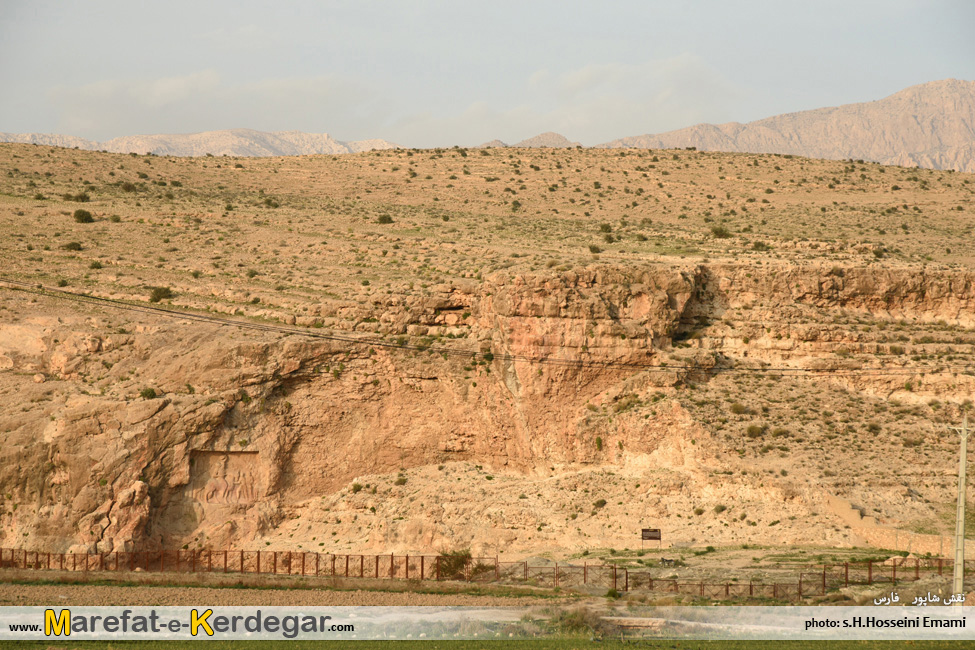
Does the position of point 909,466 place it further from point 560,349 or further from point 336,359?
point 336,359

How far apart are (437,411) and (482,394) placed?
1.90 metres

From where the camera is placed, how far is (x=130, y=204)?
5650cm

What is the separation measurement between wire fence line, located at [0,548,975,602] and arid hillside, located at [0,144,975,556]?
83 centimetres

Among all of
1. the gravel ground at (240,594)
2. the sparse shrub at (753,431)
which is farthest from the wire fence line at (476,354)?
the gravel ground at (240,594)

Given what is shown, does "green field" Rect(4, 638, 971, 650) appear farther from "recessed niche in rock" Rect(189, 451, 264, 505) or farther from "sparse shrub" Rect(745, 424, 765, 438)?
"recessed niche in rock" Rect(189, 451, 264, 505)

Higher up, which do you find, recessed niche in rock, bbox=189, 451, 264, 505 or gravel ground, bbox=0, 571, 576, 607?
recessed niche in rock, bbox=189, 451, 264, 505

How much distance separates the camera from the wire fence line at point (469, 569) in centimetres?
2738

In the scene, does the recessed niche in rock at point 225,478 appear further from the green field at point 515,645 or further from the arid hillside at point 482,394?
the green field at point 515,645

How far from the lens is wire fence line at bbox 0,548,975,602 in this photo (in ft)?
89.8

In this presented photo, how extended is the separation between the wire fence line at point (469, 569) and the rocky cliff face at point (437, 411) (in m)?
0.93

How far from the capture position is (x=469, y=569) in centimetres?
3183

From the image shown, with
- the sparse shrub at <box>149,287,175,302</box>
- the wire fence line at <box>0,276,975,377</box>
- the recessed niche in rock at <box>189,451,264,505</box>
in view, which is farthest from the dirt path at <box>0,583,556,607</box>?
the sparse shrub at <box>149,287,175,302</box>

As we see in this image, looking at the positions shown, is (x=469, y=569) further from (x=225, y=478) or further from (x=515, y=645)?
(x=225, y=478)

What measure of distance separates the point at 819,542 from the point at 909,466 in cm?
521
